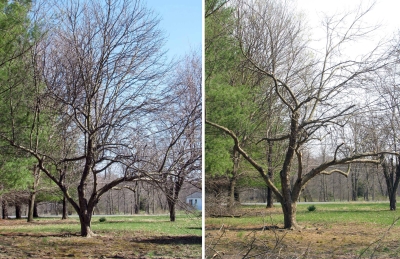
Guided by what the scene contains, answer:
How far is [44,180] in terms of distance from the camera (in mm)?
3457

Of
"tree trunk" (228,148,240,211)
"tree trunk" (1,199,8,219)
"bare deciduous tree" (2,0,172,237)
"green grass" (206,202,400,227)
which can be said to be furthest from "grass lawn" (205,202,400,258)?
"tree trunk" (1,199,8,219)

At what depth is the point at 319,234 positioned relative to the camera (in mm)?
3049

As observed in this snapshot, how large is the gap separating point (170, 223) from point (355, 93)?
161 cm

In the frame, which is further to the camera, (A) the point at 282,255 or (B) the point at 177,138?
(B) the point at 177,138

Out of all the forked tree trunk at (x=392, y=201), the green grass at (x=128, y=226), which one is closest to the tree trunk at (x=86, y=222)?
the green grass at (x=128, y=226)

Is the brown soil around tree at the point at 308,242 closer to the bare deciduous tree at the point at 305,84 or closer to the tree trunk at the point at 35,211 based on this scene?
the bare deciduous tree at the point at 305,84

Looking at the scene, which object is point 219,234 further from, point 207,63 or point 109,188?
point 207,63

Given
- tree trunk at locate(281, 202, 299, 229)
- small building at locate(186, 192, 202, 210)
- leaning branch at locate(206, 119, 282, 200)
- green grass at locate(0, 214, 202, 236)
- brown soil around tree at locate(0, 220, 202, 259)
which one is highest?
leaning branch at locate(206, 119, 282, 200)

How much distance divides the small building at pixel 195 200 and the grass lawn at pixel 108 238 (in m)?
0.09

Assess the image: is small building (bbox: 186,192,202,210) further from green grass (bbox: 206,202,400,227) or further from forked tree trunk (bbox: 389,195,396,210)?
forked tree trunk (bbox: 389,195,396,210)

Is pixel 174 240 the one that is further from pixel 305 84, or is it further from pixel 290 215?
pixel 305 84

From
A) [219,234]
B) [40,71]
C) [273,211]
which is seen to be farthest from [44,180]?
[273,211]

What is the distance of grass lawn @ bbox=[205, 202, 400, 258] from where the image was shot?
2943mm

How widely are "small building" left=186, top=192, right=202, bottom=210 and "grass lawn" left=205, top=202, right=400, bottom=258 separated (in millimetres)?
309
